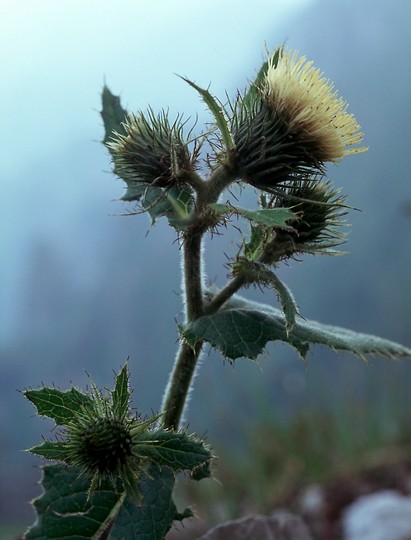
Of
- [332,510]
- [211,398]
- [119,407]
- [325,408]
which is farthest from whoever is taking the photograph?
[325,408]

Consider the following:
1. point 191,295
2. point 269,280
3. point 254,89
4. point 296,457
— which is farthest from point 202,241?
point 296,457

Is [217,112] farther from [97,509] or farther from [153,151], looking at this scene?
[97,509]

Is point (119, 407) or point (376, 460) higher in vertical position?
point (376, 460)

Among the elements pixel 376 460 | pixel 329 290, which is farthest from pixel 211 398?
pixel 329 290

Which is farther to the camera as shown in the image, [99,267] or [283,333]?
[99,267]

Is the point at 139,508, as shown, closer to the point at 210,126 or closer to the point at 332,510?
the point at 210,126

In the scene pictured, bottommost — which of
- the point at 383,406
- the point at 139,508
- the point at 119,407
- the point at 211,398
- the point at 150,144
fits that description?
the point at 139,508

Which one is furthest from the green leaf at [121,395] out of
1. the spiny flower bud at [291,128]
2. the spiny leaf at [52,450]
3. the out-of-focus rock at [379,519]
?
the out-of-focus rock at [379,519]
